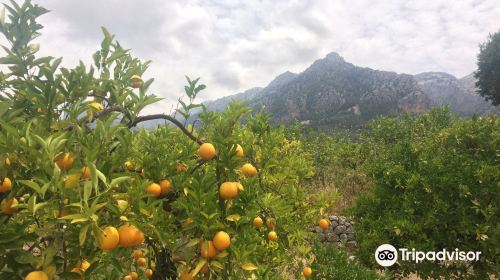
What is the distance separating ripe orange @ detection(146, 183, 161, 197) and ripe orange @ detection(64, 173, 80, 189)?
59cm

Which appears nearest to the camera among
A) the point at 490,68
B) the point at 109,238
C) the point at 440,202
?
the point at 109,238

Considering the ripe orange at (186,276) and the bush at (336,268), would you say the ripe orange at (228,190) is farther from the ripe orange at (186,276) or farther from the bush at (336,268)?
the bush at (336,268)

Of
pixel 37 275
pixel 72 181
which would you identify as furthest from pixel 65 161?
pixel 37 275

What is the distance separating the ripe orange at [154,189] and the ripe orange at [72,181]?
1.94 ft

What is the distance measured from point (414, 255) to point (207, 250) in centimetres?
366

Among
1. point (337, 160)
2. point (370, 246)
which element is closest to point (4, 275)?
point (370, 246)

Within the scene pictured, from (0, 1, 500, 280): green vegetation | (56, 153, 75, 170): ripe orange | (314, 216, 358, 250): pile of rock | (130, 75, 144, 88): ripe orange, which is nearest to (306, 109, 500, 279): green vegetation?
(0, 1, 500, 280): green vegetation

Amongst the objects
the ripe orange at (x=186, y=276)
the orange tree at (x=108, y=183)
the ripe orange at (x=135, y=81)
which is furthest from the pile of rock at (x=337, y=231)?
the ripe orange at (x=186, y=276)

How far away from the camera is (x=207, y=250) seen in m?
1.56

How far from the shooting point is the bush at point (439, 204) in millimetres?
4180

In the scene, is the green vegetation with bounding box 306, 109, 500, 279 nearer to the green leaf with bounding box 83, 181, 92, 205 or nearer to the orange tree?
the orange tree

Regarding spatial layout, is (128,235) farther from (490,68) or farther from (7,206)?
(490,68)

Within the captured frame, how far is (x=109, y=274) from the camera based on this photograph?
5.02 ft

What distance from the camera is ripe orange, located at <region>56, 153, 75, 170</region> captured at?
135 centimetres
